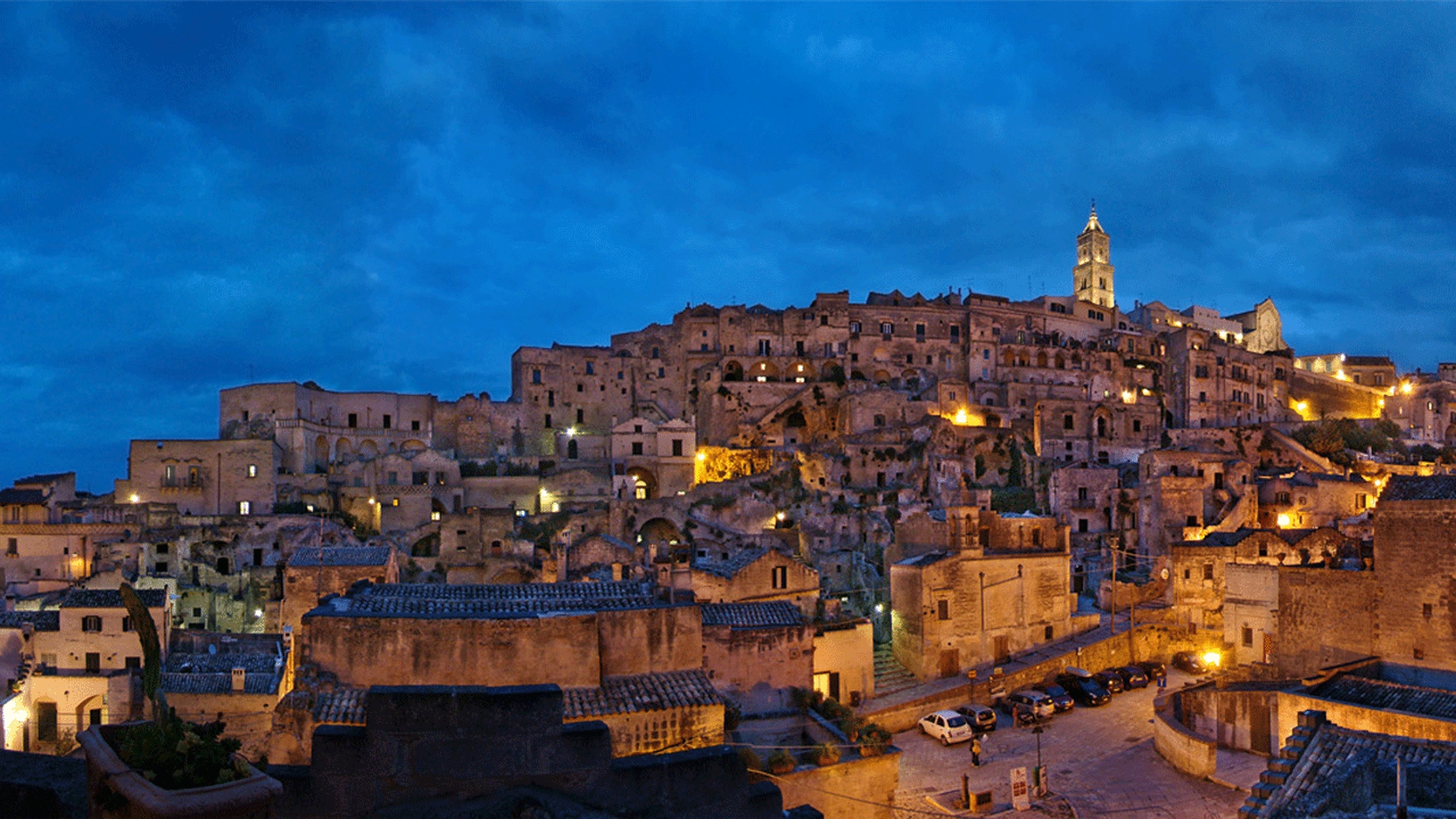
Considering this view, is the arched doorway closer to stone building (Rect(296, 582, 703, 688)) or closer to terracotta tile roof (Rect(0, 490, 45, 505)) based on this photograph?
terracotta tile roof (Rect(0, 490, 45, 505))

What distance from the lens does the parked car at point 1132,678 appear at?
28.0 metres

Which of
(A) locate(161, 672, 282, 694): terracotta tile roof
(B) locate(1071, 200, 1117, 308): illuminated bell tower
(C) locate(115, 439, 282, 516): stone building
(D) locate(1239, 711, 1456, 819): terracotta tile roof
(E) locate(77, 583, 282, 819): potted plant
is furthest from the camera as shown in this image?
(B) locate(1071, 200, 1117, 308): illuminated bell tower

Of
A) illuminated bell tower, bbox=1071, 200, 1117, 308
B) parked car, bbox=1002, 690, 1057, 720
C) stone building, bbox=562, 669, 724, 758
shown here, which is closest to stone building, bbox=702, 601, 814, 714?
stone building, bbox=562, 669, 724, 758

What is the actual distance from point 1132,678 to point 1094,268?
69230 mm

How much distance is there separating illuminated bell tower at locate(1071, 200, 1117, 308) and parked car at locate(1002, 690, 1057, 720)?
70706mm

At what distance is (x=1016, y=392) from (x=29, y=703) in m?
53.4

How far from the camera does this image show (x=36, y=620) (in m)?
28.2

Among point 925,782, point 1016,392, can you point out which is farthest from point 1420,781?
point 1016,392

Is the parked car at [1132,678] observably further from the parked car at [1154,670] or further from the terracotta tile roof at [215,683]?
the terracotta tile roof at [215,683]

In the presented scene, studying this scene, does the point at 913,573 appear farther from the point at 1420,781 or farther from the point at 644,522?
the point at 644,522

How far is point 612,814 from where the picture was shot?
6.26 metres

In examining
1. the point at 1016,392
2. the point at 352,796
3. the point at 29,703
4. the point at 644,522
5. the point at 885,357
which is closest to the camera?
the point at 352,796

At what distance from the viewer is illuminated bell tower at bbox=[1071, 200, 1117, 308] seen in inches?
3465

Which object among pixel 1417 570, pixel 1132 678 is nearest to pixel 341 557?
pixel 1132 678
